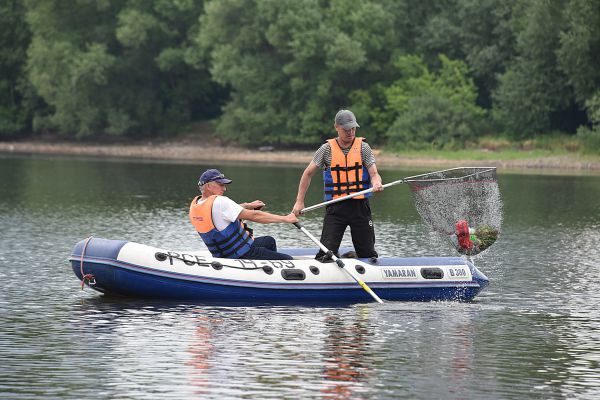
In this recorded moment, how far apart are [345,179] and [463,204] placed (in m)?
1.87

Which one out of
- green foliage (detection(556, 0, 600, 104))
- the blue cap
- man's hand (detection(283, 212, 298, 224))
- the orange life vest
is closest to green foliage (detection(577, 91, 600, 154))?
green foliage (detection(556, 0, 600, 104))

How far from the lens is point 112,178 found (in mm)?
47906

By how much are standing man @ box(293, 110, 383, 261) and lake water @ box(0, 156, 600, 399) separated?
101 centimetres

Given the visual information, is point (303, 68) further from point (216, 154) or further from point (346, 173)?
point (346, 173)

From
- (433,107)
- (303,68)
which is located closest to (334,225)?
(433,107)

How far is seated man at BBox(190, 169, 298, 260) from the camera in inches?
650

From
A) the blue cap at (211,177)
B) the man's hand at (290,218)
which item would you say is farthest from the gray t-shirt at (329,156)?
the blue cap at (211,177)

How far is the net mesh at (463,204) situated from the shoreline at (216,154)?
131 feet

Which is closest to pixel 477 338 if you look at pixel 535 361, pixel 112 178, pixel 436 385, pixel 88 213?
pixel 535 361

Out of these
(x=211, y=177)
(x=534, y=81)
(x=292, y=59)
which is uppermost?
(x=292, y=59)

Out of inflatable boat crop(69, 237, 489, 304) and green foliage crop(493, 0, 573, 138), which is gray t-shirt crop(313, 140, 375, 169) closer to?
inflatable boat crop(69, 237, 489, 304)

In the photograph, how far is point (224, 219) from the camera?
16547mm

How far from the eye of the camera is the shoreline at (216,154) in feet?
193

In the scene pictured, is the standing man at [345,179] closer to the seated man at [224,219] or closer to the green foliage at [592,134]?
the seated man at [224,219]
